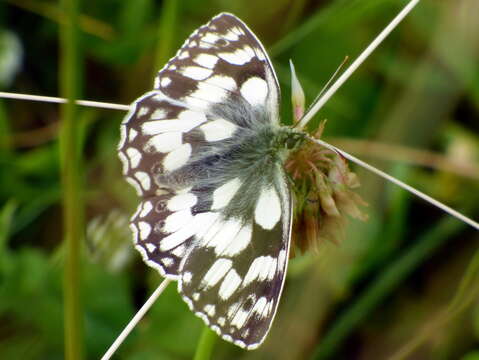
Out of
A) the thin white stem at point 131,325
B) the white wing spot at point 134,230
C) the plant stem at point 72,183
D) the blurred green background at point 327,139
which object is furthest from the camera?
the blurred green background at point 327,139

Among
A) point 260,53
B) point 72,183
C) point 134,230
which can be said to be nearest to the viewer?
point 72,183

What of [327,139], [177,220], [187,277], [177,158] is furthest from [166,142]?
[327,139]

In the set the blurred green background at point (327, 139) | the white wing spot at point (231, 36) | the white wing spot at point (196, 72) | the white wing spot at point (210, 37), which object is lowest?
the blurred green background at point (327, 139)

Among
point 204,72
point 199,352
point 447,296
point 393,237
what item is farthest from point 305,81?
point 199,352

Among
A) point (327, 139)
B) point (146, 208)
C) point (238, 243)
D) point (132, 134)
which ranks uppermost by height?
point (132, 134)

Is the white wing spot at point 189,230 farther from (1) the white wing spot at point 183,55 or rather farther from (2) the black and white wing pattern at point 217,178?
(1) the white wing spot at point 183,55

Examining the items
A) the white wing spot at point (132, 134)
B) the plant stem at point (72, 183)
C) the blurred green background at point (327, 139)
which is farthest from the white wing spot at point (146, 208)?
the blurred green background at point (327, 139)

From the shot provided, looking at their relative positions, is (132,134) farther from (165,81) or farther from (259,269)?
(259,269)

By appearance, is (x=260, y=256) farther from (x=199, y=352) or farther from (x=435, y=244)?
(x=435, y=244)
